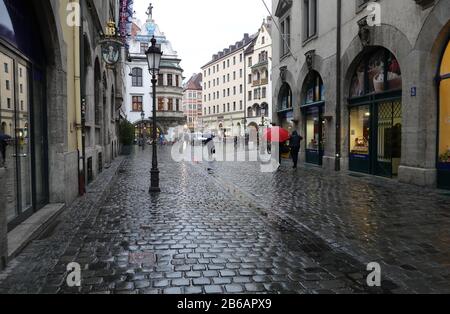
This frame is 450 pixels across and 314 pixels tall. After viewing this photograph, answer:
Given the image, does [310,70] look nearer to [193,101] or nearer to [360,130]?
[360,130]

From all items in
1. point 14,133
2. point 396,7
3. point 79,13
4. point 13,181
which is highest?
point 396,7

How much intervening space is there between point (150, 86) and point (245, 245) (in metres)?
61.0

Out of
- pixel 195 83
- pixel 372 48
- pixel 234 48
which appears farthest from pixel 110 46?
pixel 195 83

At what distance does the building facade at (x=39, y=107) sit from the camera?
20.6ft

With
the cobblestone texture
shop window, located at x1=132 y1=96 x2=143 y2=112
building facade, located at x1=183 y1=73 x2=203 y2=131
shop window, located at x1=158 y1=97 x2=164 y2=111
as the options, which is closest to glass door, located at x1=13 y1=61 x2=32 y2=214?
the cobblestone texture

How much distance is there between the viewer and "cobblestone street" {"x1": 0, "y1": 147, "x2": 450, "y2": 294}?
4.48 metres

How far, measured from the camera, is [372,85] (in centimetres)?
1517

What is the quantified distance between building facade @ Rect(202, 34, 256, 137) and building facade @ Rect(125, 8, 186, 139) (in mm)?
10090

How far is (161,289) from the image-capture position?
4.28 m

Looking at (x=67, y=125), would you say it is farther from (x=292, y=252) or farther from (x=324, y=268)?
(x=324, y=268)

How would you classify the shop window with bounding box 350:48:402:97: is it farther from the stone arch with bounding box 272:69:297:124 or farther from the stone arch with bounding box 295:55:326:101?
the stone arch with bounding box 272:69:297:124

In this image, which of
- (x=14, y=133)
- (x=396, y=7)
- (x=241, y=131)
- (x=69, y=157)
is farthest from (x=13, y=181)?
(x=241, y=131)

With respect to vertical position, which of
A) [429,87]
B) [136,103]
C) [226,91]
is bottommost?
[429,87]

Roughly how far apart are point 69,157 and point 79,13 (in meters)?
3.88
